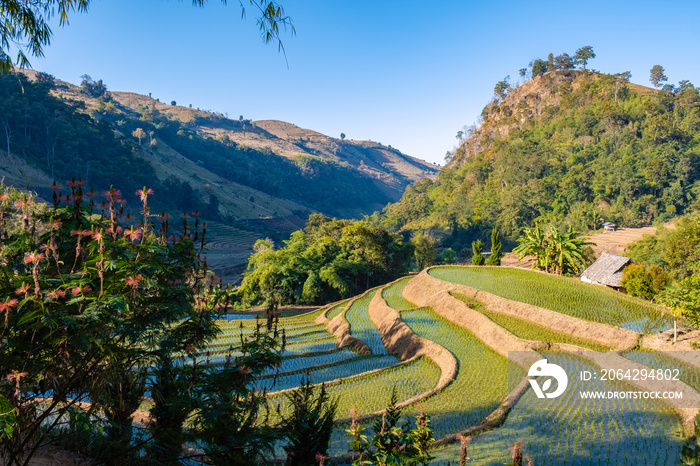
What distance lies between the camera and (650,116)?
305ft

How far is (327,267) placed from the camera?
3862 cm

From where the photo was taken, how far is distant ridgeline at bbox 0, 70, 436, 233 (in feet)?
254

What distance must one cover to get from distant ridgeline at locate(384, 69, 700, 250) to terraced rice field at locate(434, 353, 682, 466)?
222 ft

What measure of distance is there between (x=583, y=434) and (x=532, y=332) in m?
8.55

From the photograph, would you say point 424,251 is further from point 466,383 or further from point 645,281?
point 466,383

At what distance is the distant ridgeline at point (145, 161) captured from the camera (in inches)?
3051

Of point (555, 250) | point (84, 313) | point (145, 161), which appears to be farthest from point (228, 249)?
point (84, 313)

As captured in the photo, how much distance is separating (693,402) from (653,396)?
136 centimetres

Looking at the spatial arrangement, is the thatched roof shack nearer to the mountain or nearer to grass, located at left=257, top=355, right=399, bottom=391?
grass, located at left=257, top=355, right=399, bottom=391

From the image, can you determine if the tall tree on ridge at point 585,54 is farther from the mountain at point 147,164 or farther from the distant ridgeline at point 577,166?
the mountain at point 147,164

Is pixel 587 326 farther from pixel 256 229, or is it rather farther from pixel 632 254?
pixel 256 229

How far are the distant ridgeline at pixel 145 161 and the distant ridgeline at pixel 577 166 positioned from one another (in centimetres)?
5255

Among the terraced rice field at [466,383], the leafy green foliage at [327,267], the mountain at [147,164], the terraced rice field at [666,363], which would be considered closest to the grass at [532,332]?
the terraced rice field at [666,363]

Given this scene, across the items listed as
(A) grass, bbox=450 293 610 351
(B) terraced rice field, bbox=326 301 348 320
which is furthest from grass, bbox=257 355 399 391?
(B) terraced rice field, bbox=326 301 348 320
